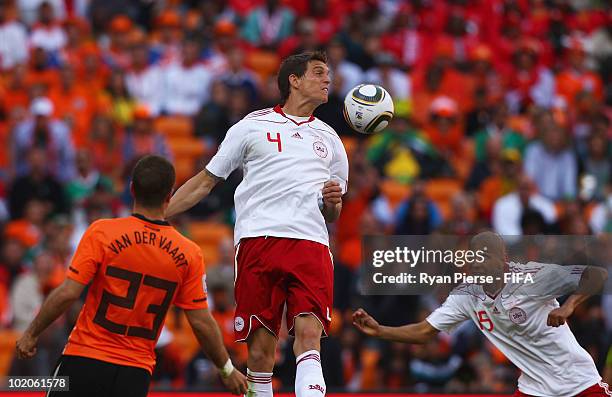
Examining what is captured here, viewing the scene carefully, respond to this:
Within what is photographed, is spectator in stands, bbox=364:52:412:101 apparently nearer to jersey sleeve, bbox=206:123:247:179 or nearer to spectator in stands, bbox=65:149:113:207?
spectator in stands, bbox=65:149:113:207

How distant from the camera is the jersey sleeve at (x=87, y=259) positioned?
262 inches

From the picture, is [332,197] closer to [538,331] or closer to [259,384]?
[259,384]

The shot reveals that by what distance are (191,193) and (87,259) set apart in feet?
5.05

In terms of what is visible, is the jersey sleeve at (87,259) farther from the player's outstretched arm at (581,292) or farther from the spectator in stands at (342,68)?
the spectator in stands at (342,68)

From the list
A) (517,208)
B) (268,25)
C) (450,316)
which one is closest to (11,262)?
(517,208)

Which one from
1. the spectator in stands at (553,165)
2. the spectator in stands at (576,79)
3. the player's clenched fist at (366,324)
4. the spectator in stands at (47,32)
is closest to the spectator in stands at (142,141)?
the spectator in stands at (47,32)

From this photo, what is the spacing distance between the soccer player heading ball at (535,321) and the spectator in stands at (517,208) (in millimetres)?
5846

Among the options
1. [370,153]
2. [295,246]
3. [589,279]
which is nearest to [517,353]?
[589,279]

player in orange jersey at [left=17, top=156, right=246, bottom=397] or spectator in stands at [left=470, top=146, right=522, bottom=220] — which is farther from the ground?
spectator in stands at [left=470, top=146, right=522, bottom=220]

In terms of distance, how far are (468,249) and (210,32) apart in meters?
9.96

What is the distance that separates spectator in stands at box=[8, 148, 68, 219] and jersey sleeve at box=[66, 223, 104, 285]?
844cm

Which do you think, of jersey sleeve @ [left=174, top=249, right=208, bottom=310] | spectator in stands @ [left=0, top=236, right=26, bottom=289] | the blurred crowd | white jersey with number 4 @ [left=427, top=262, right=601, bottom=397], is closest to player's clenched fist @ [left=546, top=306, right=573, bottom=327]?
white jersey with number 4 @ [left=427, top=262, right=601, bottom=397]

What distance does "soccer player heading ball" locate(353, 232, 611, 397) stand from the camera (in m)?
8.18

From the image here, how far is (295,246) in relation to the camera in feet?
26.1
